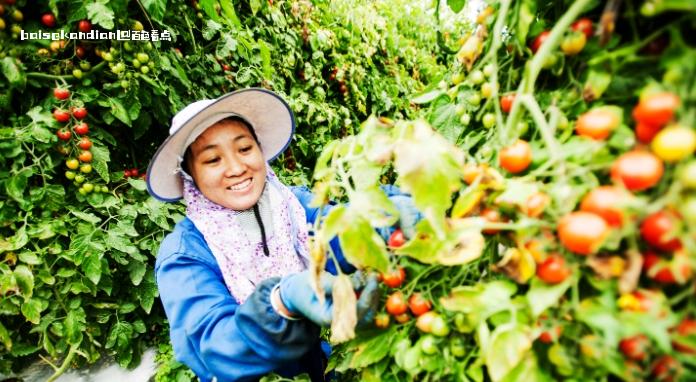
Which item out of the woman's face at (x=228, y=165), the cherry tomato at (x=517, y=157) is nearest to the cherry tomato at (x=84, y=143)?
the woman's face at (x=228, y=165)

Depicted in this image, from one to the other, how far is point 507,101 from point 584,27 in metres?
0.13

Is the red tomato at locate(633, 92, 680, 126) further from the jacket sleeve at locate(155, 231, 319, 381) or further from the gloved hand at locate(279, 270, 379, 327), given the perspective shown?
→ the jacket sleeve at locate(155, 231, 319, 381)

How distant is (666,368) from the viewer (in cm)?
35

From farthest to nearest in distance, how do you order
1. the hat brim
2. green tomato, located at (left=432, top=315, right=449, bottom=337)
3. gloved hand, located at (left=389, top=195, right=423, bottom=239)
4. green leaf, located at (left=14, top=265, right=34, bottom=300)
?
green leaf, located at (left=14, top=265, right=34, bottom=300), the hat brim, gloved hand, located at (left=389, top=195, right=423, bottom=239), green tomato, located at (left=432, top=315, right=449, bottom=337)

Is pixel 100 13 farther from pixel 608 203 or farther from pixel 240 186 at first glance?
pixel 608 203

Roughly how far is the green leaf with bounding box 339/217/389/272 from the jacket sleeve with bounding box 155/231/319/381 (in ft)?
1.17

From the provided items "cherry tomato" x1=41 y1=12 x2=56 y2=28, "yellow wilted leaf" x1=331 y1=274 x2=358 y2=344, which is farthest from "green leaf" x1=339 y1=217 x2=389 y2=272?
"cherry tomato" x1=41 y1=12 x2=56 y2=28

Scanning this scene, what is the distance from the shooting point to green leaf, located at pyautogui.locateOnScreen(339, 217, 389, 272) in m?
0.47

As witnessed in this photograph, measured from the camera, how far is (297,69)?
8.90 feet

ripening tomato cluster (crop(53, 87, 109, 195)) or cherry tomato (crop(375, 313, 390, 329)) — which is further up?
ripening tomato cluster (crop(53, 87, 109, 195))

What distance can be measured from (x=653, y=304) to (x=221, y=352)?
0.81 metres

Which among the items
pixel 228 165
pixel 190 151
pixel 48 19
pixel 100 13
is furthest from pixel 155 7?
pixel 228 165

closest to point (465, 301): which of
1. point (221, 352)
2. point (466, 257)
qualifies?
point (466, 257)

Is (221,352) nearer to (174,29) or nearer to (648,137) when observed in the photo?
(648,137)
